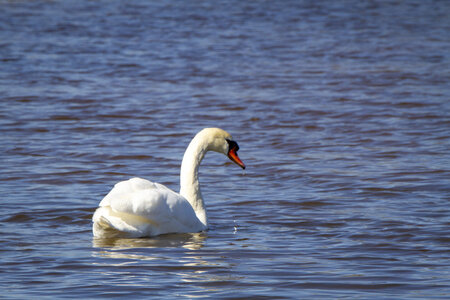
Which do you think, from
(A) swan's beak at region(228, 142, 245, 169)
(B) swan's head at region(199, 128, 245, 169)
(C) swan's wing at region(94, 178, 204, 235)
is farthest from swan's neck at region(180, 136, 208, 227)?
(C) swan's wing at region(94, 178, 204, 235)

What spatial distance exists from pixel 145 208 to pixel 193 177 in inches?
38.7

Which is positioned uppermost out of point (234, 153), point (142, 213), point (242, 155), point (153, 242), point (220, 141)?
point (220, 141)

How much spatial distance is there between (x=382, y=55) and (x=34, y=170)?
411 inches

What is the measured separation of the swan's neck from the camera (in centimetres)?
744

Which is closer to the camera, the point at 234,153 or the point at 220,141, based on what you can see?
the point at 220,141

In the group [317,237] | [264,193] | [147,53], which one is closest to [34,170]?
[264,193]

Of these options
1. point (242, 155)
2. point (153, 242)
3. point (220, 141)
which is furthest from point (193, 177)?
point (242, 155)

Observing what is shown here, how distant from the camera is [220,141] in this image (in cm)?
777

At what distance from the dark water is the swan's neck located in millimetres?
255

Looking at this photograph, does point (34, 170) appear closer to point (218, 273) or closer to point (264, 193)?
point (264, 193)

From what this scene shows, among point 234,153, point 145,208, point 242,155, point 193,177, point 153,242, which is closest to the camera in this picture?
point 145,208

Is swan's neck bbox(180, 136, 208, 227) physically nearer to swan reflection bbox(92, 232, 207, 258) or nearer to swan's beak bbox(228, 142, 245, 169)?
swan's beak bbox(228, 142, 245, 169)

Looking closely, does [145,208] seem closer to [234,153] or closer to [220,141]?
[220,141]

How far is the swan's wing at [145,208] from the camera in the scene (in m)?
6.58
